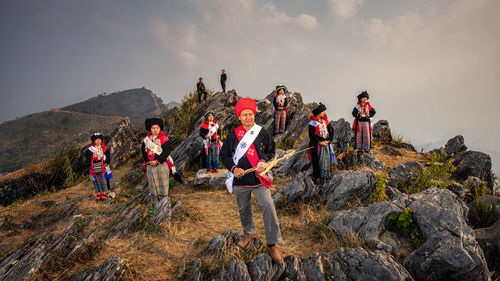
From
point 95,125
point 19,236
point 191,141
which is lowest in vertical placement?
point 19,236

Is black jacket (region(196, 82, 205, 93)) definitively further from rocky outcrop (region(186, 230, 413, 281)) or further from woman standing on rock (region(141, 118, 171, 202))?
rocky outcrop (region(186, 230, 413, 281))

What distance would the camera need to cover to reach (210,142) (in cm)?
855

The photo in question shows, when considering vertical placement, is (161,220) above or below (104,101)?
below

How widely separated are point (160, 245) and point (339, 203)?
4.40 metres

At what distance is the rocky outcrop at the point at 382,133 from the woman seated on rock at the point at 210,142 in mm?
10267

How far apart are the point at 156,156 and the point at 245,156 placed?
313 cm

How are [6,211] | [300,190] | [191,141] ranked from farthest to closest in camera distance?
[191,141], [6,211], [300,190]

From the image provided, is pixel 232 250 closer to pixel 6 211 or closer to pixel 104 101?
pixel 6 211

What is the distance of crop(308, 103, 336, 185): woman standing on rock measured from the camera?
5926 mm

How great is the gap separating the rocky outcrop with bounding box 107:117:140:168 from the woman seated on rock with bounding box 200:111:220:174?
7.30 m

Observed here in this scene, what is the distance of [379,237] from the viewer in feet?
12.1

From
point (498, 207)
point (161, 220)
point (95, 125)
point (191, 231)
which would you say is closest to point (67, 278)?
point (161, 220)

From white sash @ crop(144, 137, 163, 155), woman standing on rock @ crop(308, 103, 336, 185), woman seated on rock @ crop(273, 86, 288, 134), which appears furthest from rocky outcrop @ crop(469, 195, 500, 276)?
woman seated on rock @ crop(273, 86, 288, 134)

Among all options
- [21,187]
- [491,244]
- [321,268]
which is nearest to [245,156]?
[321,268]
